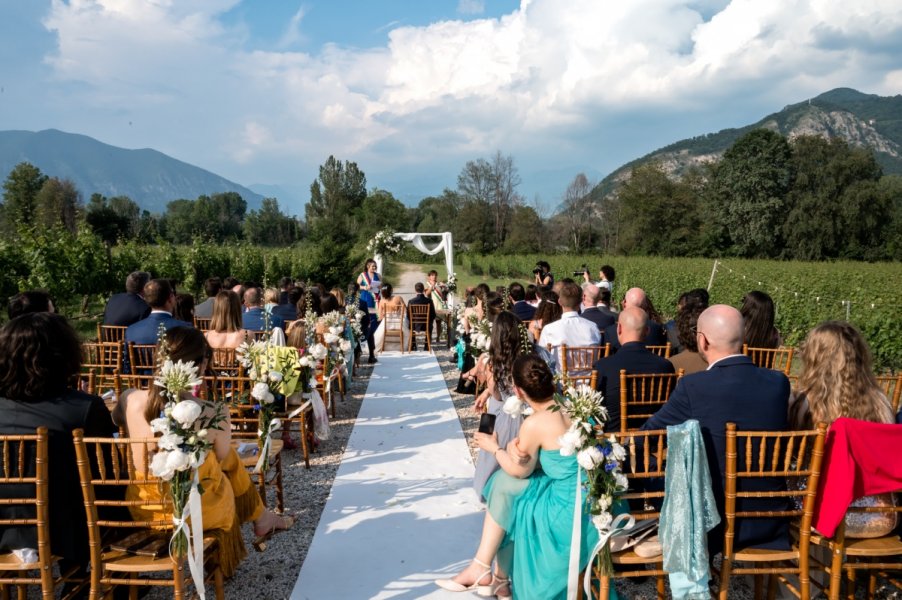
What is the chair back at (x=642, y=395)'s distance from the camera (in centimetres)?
358

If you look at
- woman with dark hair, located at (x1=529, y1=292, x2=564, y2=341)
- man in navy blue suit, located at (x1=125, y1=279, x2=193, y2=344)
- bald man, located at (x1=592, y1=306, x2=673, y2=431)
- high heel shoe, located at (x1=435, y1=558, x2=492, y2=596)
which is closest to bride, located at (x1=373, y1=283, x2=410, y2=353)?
woman with dark hair, located at (x1=529, y1=292, x2=564, y2=341)

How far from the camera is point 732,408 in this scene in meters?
2.62

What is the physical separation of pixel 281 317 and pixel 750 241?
164 feet

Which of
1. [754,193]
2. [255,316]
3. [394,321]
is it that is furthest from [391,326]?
[754,193]

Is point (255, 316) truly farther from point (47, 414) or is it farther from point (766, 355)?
point (766, 355)

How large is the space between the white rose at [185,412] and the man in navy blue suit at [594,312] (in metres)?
4.75

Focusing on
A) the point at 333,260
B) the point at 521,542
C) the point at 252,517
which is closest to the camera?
the point at 521,542

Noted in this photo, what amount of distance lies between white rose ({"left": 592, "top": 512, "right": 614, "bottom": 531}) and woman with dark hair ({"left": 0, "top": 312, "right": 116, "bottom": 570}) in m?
2.30

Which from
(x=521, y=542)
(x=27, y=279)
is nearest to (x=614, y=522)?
(x=521, y=542)

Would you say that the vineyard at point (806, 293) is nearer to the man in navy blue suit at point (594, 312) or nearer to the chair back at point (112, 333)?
the man in navy blue suit at point (594, 312)

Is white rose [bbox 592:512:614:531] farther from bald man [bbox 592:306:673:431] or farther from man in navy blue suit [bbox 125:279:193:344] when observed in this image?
man in navy blue suit [bbox 125:279:193:344]

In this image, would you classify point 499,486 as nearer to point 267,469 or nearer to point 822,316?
point 267,469

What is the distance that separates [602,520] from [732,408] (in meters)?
0.76

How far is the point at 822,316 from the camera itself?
13102 mm
